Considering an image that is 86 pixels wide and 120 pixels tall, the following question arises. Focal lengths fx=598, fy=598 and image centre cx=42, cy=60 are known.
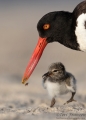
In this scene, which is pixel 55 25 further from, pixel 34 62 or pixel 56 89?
pixel 56 89

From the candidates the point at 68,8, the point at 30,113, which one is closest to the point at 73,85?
the point at 30,113

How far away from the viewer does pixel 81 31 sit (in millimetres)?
8594

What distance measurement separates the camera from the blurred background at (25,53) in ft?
36.9

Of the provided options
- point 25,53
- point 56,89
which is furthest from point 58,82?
point 25,53

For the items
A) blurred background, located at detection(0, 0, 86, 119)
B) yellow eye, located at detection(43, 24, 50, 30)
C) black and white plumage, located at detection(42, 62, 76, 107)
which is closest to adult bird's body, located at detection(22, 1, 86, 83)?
yellow eye, located at detection(43, 24, 50, 30)

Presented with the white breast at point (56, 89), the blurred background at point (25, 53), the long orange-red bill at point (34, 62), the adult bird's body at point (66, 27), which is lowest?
the white breast at point (56, 89)

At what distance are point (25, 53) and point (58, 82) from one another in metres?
6.21

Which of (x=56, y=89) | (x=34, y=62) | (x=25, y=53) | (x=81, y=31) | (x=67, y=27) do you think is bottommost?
(x=56, y=89)

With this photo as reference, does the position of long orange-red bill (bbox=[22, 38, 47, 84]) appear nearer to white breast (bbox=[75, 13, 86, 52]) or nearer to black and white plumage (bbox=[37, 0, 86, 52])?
black and white plumage (bbox=[37, 0, 86, 52])

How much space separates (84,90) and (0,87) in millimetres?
1570

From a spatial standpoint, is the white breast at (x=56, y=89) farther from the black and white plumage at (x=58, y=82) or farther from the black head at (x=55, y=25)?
the black head at (x=55, y=25)

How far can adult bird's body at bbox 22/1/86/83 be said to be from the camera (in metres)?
8.63

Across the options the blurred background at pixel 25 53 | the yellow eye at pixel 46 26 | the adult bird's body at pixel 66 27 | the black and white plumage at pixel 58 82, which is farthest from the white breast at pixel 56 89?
the yellow eye at pixel 46 26

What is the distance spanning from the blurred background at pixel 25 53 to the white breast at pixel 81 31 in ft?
5.94
